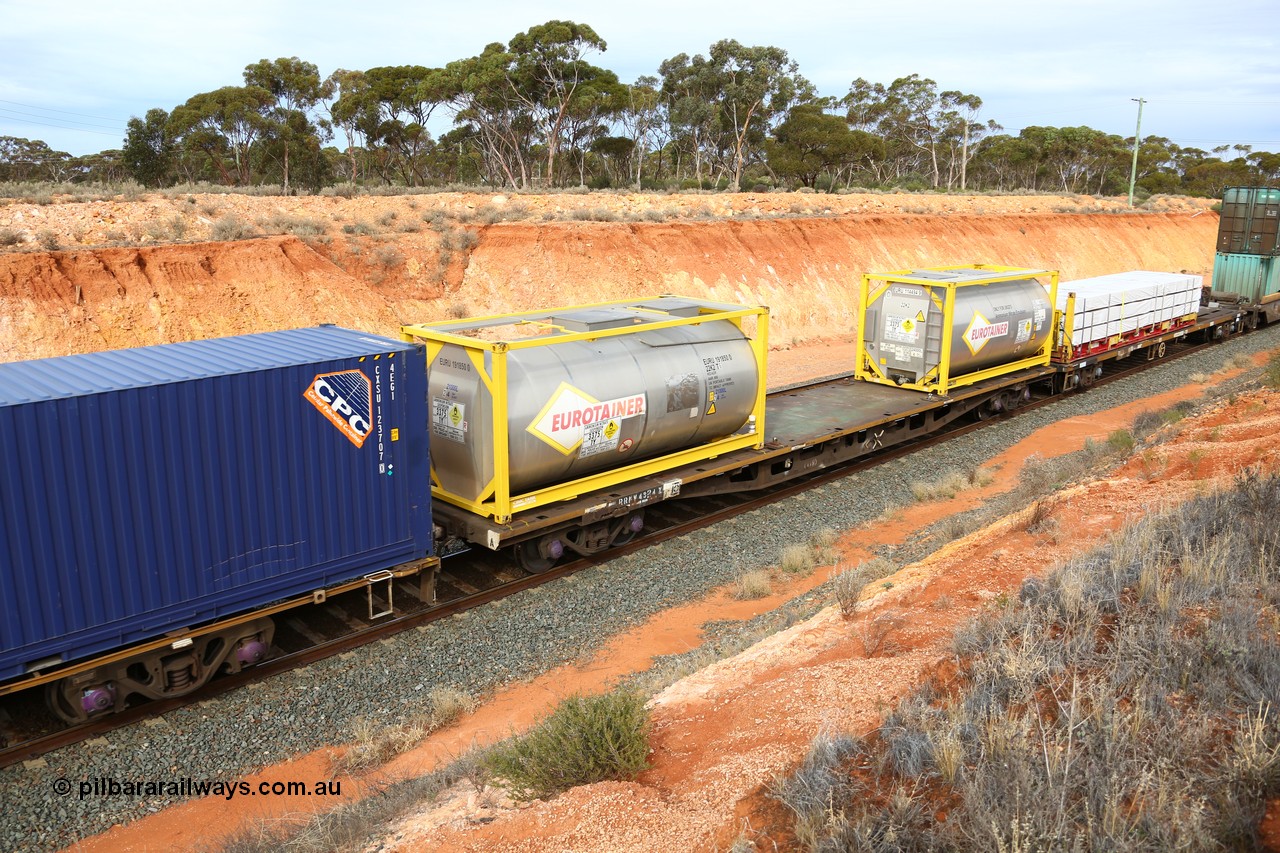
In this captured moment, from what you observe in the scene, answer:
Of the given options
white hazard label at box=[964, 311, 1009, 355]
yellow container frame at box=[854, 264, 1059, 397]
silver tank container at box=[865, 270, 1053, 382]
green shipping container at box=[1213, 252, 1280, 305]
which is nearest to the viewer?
yellow container frame at box=[854, 264, 1059, 397]

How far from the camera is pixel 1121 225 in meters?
57.8

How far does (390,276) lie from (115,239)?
7.08m

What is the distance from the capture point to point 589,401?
12203 millimetres

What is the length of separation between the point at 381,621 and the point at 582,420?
3557 mm

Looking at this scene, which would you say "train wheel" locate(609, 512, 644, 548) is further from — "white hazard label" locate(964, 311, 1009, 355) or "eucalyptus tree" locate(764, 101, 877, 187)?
"eucalyptus tree" locate(764, 101, 877, 187)

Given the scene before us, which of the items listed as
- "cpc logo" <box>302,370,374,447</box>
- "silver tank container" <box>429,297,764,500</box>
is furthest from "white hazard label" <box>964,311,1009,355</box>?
"cpc logo" <box>302,370,374,447</box>

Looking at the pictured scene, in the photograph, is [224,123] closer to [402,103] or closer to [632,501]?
[402,103]

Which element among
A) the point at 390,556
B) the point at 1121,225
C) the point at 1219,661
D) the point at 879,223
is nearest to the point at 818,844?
the point at 1219,661

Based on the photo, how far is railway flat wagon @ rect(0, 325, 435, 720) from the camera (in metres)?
8.12

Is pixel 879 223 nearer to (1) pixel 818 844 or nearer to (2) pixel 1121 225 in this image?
(2) pixel 1121 225

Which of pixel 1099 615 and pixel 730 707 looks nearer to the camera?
pixel 1099 615

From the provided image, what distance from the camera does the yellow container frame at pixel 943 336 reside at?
60.5 ft

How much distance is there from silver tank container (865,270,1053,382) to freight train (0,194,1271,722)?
261 centimetres
